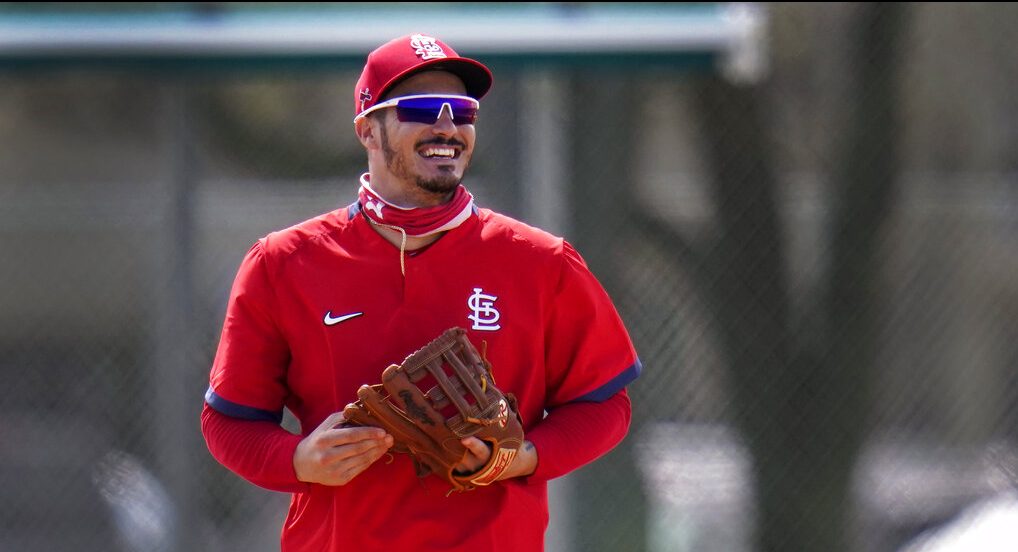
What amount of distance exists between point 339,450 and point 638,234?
2.76 metres

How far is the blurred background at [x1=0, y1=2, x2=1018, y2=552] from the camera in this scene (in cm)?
454

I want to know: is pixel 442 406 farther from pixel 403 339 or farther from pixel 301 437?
pixel 301 437

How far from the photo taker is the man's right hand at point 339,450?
2064 millimetres

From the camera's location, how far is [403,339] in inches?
87.7

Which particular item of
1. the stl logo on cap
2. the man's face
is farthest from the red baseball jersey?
the stl logo on cap

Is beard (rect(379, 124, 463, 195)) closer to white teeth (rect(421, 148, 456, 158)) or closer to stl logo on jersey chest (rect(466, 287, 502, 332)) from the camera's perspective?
white teeth (rect(421, 148, 456, 158))

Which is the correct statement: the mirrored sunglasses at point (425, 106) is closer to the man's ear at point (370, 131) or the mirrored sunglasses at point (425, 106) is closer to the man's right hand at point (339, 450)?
the man's ear at point (370, 131)

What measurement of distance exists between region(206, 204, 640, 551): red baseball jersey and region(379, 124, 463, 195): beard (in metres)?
0.09

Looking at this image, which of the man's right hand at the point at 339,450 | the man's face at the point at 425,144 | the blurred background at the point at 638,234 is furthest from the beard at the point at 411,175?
the blurred background at the point at 638,234

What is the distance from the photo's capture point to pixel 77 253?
15.2 ft

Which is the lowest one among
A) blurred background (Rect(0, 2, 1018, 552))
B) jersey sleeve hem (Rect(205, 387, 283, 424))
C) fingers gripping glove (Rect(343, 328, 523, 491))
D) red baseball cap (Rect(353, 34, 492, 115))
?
blurred background (Rect(0, 2, 1018, 552))

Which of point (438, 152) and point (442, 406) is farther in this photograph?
point (438, 152)

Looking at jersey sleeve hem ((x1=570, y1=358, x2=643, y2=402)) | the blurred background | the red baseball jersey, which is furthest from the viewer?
the blurred background

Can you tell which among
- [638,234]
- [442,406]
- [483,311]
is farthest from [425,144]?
[638,234]
